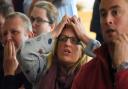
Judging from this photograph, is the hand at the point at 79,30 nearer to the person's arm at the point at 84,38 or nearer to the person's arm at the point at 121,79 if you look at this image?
the person's arm at the point at 84,38

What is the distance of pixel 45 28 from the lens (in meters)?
2.55

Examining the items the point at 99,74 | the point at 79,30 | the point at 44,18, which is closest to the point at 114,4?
the point at 99,74

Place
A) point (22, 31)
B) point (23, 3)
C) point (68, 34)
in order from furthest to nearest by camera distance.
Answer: point (23, 3), point (22, 31), point (68, 34)

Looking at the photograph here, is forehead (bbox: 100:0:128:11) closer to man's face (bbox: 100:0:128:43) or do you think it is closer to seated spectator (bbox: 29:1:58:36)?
man's face (bbox: 100:0:128:43)

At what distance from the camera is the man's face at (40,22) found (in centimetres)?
255

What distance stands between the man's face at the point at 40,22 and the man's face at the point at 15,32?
3.1 inches

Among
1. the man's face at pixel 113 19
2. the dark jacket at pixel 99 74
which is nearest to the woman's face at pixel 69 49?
the dark jacket at pixel 99 74

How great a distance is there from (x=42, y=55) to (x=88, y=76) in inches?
18.8

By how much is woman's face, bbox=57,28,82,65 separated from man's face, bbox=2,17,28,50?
16.7 inches

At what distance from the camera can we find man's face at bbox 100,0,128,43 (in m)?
1.69

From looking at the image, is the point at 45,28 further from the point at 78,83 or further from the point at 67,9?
the point at 78,83

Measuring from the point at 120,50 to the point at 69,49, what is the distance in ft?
1.46

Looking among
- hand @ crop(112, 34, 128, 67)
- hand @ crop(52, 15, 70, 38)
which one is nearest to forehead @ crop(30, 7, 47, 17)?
hand @ crop(52, 15, 70, 38)

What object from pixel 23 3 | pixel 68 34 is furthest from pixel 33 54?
pixel 23 3
